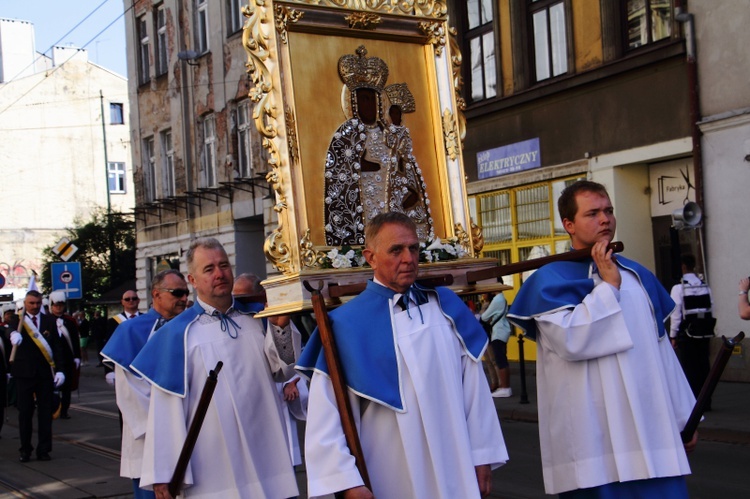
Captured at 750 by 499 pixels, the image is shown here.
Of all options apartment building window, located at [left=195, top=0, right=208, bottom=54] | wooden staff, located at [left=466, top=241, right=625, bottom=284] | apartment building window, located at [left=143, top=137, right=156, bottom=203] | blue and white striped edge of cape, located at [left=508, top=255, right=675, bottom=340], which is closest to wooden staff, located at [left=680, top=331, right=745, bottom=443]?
blue and white striped edge of cape, located at [left=508, top=255, right=675, bottom=340]

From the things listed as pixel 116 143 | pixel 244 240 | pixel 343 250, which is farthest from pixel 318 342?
pixel 116 143

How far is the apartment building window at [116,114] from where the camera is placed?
54.5 meters

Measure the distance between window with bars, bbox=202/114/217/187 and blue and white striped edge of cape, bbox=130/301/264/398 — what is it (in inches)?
969

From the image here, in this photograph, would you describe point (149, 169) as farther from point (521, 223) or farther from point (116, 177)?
point (116, 177)

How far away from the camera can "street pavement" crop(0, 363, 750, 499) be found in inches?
369

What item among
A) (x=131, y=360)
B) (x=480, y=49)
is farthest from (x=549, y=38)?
(x=131, y=360)

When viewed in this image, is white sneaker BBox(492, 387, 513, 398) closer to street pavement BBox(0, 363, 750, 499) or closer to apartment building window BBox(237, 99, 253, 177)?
street pavement BBox(0, 363, 750, 499)

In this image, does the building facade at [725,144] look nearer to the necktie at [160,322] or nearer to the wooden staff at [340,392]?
the necktie at [160,322]

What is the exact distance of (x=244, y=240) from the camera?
29.3 metres

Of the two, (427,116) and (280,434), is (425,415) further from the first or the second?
(427,116)

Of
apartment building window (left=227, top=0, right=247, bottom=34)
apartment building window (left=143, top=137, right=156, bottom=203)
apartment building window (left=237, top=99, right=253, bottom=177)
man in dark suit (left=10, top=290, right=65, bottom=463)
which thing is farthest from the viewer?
apartment building window (left=143, top=137, right=156, bottom=203)

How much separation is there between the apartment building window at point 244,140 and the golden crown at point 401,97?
2211 centimetres

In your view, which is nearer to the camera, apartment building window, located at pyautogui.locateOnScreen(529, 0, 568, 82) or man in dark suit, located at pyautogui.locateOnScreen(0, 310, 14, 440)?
man in dark suit, located at pyautogui.locateOnScreen(0, 310, 14, 440)

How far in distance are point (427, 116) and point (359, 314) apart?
2136 millimetres
